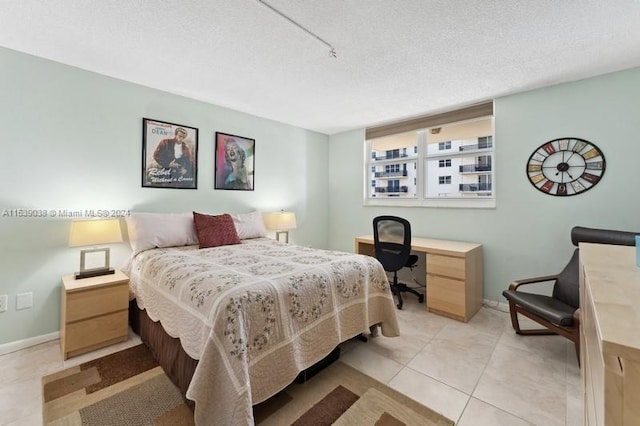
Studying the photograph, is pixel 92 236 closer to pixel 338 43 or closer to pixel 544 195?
pixel 338 43

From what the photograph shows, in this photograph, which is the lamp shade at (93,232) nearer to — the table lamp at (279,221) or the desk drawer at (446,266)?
the table lamp at (279,221)

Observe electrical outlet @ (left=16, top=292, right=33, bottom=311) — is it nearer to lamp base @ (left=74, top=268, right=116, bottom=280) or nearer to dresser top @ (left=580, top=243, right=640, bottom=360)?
lamp base @ (left=74, top=268, right=116, bottom=280)

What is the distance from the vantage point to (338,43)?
2082 millimetres

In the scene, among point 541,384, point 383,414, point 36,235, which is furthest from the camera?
point 36,235

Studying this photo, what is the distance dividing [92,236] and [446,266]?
3.30 meters

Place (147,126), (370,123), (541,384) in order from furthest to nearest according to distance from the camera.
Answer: (370,123) < (147,126) < (541,384)

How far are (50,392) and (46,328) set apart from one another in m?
0.97

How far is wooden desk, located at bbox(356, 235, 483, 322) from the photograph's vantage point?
2.73 meters

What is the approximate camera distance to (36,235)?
2.29 m

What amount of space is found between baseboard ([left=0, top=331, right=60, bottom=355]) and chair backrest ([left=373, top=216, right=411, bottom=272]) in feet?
10.6

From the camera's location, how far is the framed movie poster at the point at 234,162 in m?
3.45

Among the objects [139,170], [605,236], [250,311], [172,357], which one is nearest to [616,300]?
[250,311]

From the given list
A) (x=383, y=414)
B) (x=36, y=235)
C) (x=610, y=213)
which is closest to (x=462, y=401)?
(x=383, y=414)

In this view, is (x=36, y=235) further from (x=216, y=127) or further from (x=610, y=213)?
(x=610, y=213)
